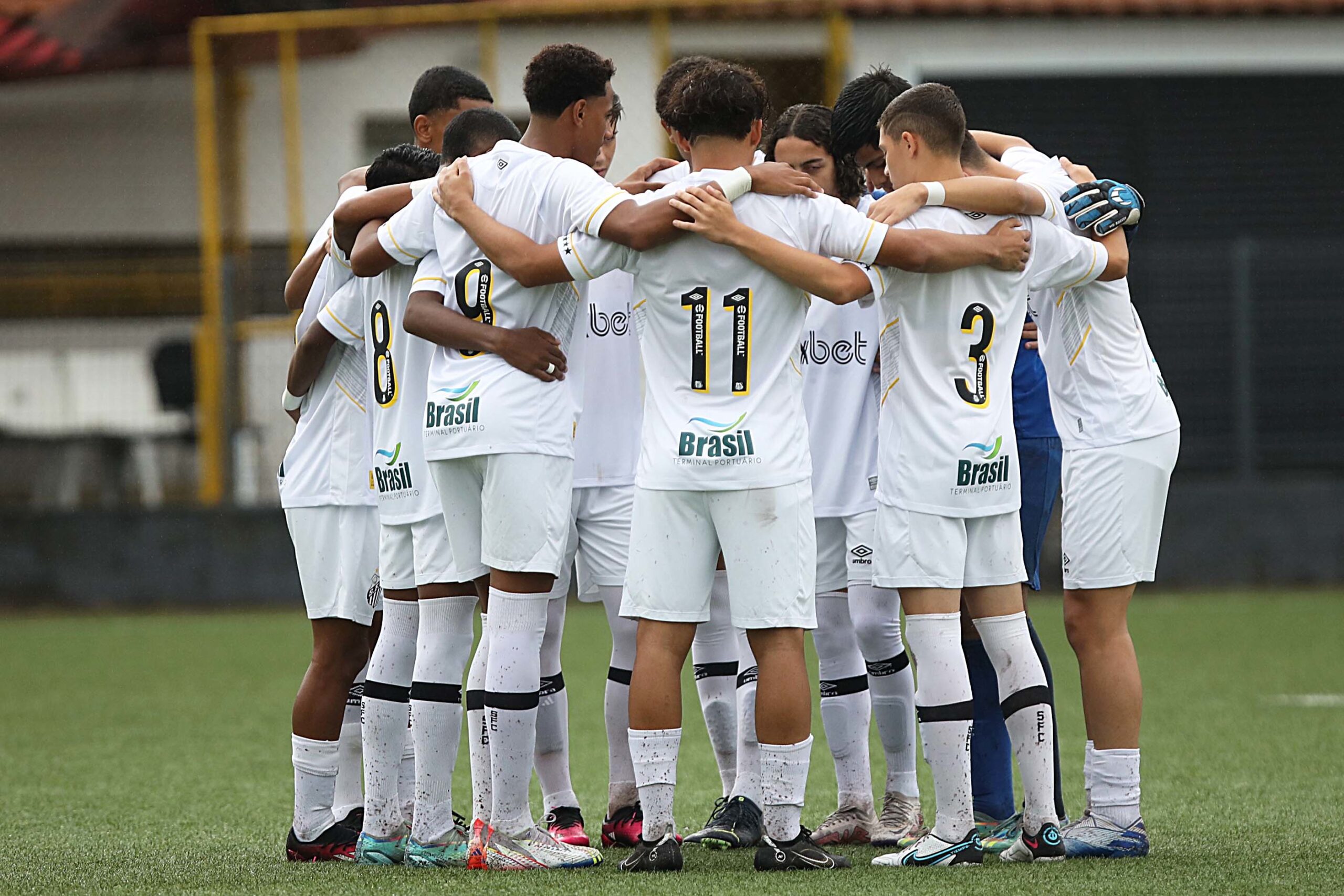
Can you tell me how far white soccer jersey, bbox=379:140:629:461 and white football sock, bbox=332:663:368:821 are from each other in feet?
3.18

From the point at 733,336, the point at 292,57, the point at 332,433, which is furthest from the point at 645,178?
the point at 292,57

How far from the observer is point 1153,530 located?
479cm

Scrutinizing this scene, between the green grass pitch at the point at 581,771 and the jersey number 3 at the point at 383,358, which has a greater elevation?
the jersey number 3 at the point at 383,358

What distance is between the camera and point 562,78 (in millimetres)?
4602

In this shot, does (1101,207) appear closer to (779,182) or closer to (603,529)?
(779,182)

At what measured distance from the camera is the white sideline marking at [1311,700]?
304 inches

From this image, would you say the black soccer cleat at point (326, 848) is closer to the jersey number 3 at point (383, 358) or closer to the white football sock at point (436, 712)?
the white football sock at point (436, 712)

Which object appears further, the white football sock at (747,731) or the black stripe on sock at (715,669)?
the black stripe on sock at (715,669)

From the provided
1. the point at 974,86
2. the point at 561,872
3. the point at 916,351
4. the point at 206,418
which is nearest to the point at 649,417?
the point at 916,351

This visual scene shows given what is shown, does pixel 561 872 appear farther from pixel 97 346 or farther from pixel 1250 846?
pixel 97 346

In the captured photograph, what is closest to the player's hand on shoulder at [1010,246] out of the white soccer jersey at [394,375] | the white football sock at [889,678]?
the white football sock at [889,678]

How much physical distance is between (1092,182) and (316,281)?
7.74 ft

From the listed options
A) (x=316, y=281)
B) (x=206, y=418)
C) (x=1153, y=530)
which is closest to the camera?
(x=1153, y=530)

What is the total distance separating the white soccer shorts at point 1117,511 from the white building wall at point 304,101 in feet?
36.0
